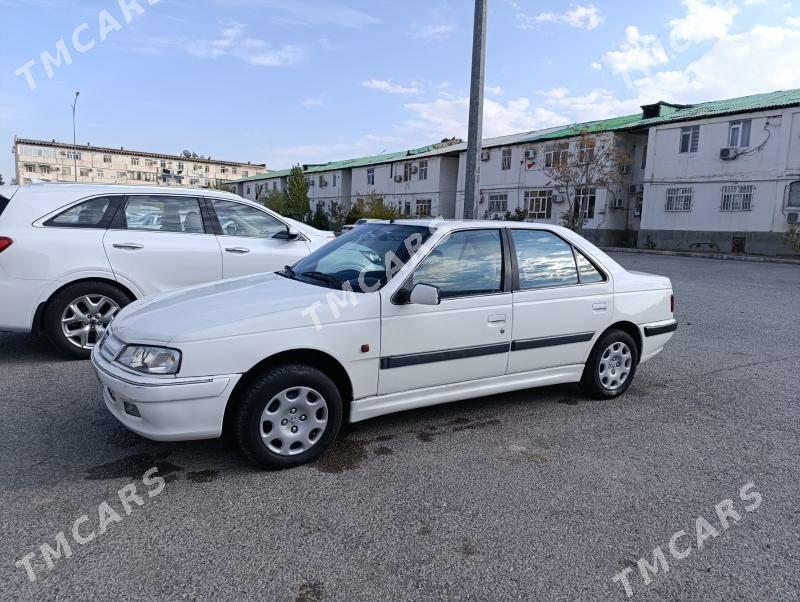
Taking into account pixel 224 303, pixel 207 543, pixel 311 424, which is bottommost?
pixel 207 543

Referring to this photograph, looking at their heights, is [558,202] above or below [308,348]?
above

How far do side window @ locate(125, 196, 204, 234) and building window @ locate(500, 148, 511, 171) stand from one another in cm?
3522

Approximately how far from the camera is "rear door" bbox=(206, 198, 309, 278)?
6.08m

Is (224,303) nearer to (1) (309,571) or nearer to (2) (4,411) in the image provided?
(1) (309,571)

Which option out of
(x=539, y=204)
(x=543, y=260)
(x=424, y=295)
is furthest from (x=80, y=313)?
(x=539, y=204)

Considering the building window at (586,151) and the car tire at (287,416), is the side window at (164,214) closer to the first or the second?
the car tire at (287,416)

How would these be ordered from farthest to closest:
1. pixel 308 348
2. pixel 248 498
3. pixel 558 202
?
1. pixel 558 202
2. pixel 308 348
3. pixel 248 498

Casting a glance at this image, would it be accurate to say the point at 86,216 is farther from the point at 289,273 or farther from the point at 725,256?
the point at 725,256

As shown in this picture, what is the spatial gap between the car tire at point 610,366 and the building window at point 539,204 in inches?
1298

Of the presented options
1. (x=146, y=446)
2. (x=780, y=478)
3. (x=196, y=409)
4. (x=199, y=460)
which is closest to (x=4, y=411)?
(x=146, y=446)

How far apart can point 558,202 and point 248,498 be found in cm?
3499

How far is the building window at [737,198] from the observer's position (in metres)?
26.6

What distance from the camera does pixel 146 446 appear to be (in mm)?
3545

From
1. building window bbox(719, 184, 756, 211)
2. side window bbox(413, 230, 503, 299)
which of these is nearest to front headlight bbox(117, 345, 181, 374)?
side window bbox(413, 230, 503, 299)
